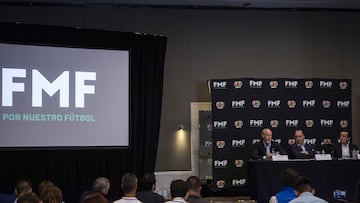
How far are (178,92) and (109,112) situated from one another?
1790 mm

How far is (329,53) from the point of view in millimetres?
10656

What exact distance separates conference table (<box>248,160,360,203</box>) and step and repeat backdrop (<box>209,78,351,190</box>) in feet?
3.61

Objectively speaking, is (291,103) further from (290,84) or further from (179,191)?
(179,191)

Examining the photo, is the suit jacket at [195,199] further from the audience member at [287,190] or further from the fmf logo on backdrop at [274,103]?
the fmf logo on backdrop at [274,103]

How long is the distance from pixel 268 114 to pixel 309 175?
1709 millimetres

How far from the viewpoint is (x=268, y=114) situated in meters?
9.44

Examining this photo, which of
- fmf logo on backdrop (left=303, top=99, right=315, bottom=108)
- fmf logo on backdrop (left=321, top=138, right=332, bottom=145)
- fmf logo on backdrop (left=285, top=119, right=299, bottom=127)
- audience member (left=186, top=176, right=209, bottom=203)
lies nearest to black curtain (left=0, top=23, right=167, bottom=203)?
fmf logo on backdrop (left=285, top=119, right=299, bottom=127)

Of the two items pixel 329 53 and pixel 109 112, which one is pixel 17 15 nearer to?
pixel 109 112

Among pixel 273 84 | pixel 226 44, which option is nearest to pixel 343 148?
pixel 273 84

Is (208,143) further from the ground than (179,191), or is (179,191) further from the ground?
(208,143)

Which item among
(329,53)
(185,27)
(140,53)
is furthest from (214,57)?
(329,53)

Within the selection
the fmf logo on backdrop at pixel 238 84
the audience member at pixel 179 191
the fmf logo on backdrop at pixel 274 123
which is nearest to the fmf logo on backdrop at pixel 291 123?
the fmf logo on backdrop at pixel 274 123

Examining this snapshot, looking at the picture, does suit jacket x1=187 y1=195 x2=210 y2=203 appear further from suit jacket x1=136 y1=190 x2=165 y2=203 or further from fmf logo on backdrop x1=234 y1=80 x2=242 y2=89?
fmf logo on backdrop x1=234 y1=80 x2=242 y2=89

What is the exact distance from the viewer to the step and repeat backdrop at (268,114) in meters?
9.22
